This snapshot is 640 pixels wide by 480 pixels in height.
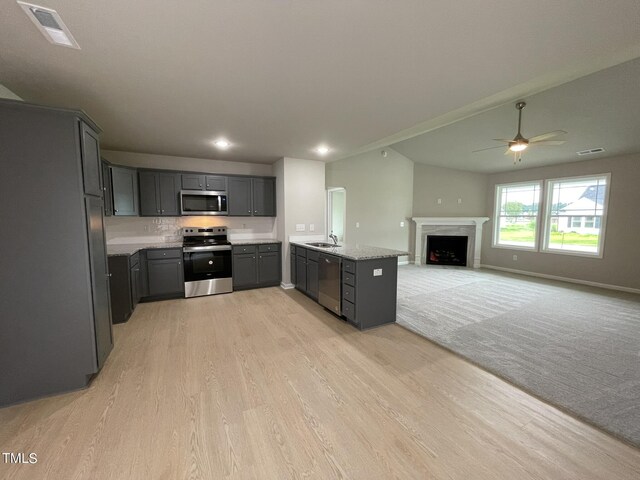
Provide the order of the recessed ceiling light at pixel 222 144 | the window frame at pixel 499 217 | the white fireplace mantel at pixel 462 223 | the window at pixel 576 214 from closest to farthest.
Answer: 1. the recessed ceiling light at pixel 222 144
2. the window at pixel 576 214
3. the window frame at pixel 499 217
4. the white fireplace mantel at pixel 462 223

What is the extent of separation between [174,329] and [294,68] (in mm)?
3152

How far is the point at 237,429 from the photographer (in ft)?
5.62

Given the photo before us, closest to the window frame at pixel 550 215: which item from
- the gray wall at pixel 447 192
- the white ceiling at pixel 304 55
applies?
the gray wall at pixel 447 192

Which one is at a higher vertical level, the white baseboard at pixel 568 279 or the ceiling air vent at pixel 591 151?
the ceiling air vent at pixel 591 151

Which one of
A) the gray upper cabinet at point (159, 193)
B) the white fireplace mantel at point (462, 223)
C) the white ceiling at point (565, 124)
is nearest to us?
the white ceiling at point (565, 124)

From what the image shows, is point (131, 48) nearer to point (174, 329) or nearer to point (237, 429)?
point (237, 429)

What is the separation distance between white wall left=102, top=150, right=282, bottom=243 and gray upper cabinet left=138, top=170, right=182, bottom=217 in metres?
0.31

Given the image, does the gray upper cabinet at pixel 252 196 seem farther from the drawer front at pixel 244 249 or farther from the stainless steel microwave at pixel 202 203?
the drawer front at pixel 244 249

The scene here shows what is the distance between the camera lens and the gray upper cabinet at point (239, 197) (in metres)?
4.83

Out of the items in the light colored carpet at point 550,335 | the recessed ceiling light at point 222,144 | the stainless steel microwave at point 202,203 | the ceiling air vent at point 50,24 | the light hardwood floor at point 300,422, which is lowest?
the light hardwood floor at point 300,422

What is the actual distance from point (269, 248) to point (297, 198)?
109cm

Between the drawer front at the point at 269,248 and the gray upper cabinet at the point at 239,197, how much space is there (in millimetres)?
709

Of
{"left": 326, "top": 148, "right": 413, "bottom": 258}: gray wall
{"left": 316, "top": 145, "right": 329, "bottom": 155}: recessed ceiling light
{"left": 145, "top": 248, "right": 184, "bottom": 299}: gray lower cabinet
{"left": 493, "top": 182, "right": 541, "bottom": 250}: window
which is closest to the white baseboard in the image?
{"left": 493, "top": 182, "right": 541, "bottom": 250}: window

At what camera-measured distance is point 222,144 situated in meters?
3.93
